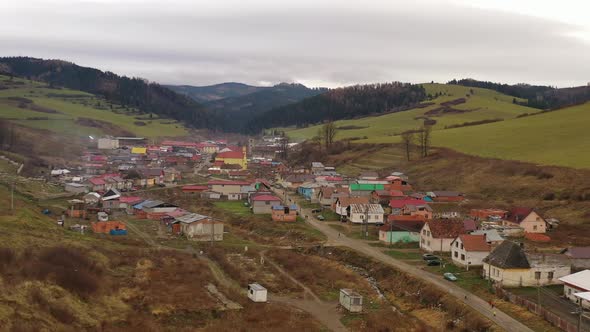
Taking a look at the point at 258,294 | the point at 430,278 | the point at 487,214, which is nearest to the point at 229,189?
the point at 487,214

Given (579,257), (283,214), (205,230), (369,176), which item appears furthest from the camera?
(369,176)

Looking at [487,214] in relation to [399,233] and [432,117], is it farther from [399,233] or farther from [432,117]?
[432,117]

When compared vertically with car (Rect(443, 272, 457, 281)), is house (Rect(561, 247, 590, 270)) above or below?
above

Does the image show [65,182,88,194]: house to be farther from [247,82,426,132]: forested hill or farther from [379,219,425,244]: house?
[247,82,426,132]: forested hill

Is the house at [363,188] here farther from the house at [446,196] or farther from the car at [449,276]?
the car at [449,276]

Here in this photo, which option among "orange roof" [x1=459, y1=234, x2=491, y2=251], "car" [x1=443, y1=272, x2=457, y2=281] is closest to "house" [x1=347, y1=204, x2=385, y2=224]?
"orange roof" [x1=459, y1=234, x2=491, y2=251]

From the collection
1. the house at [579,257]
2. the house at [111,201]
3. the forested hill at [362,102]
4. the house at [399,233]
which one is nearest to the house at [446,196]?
the house at [399,233]
